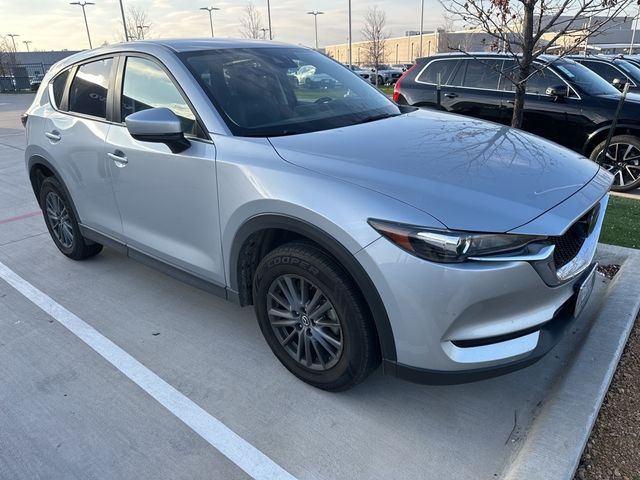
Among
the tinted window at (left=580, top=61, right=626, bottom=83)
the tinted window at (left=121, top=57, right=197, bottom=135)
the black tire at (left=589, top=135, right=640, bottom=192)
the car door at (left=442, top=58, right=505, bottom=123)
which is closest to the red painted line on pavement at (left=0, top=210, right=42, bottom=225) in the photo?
the tinted window at (left=121, top=57, right=197, bottom=135)

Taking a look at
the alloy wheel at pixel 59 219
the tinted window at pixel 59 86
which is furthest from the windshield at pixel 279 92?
the alloy wheel at pixel 59 219

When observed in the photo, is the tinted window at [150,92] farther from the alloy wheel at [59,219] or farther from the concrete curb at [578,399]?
the concrete curb at [578,399]

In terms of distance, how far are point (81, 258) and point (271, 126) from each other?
8.47ft

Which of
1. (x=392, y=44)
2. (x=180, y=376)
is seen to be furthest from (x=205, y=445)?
(x=392, y=44)

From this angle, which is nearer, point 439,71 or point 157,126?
point 157,126

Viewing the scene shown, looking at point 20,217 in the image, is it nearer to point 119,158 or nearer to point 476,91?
point 119,158

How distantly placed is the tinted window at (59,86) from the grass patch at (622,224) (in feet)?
15.4

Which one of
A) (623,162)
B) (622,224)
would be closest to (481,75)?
(623,162)

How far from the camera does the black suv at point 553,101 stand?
662 cm

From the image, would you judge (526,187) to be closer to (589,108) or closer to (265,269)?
(265,269)

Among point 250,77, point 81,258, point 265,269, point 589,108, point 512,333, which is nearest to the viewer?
point 512,333

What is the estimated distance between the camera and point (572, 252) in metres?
2.36

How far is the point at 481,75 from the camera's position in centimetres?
760

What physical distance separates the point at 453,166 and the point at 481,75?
19.2ft
